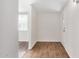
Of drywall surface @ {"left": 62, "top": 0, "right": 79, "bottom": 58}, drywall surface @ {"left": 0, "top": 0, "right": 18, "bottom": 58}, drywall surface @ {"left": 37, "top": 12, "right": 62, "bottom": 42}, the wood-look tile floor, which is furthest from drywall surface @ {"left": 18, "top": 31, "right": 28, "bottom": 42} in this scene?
drywall surface @ {"left": 0, "top": 0, "right": 18, "bottom": 58}

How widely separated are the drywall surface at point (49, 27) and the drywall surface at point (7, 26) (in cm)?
781

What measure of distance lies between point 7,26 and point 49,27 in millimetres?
8190

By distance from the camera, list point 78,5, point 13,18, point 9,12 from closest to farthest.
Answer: point 9,12
point 13,18
point 78,5

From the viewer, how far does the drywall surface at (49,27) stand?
9711mm

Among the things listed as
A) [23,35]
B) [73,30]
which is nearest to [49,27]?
[23,35]

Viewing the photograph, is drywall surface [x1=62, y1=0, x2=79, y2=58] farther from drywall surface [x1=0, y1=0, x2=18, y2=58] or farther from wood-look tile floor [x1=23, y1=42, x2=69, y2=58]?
drywall surface [x1=0, y1=0, x2=18, y2=58]

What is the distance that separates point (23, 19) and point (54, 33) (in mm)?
2320

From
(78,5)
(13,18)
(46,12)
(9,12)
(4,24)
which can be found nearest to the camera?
(4,24)

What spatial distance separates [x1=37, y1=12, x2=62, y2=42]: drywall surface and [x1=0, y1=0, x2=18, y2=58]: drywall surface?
307 inches

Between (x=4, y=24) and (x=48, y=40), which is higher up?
(x=4, y=24)

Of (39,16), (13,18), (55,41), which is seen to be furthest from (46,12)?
(13,18)

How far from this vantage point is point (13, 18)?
1.87 m

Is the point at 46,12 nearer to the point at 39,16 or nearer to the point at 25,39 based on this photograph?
the point at 39,16

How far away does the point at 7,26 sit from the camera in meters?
1.68
